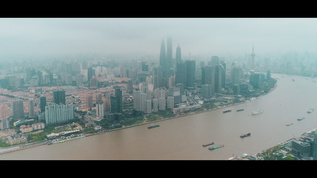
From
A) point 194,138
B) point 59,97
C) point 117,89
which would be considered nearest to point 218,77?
point 117,89

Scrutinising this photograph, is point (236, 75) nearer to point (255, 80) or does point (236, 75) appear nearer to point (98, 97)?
point (255, 80)

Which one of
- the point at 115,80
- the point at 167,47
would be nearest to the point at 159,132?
the point at 115,80

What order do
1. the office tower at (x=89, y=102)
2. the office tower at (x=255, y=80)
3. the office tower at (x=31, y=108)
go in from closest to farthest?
1. the office tower at (x=31, y=108)
2. the office tower at (x=89, y=102)
3. the office tower at (x=255, y=80)

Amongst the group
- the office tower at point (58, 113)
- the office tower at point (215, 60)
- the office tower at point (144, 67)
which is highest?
the office tower at point (215, 60)

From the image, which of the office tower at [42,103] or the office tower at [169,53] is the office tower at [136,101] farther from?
the office tower at [169,53]

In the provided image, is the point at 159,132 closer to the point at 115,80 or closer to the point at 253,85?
the point at 115,80

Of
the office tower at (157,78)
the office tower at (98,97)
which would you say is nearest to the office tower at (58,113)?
the office tower at (98,97)
